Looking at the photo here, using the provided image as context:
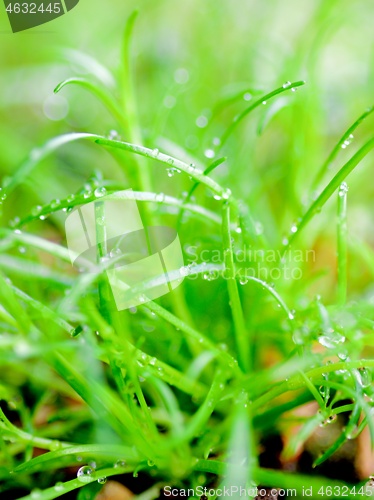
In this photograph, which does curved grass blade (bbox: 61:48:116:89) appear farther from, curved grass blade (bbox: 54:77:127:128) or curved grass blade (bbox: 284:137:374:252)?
curved grass blade (bbox: 284:137:374:252)

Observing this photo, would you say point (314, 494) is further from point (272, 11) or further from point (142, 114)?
point (272, 11)

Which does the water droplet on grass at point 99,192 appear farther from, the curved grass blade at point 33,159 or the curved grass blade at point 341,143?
the curved grass blade at point 341,143

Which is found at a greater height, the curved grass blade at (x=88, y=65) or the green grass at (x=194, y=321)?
the curved grass blade at (x=88, y=65)

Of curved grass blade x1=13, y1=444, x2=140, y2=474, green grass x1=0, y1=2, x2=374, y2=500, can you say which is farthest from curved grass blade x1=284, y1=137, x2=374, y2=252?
curved grass blade x1=13, y1=444, x2=140, y2=474

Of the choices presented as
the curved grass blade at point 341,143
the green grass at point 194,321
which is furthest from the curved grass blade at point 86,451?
the curved grass blade at point 341,143

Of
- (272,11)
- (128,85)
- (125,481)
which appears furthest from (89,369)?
(272,11)

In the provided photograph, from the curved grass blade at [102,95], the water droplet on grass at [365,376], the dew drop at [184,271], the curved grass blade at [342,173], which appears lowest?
the water droplet on grass at [365,376]

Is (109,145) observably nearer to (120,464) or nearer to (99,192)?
(99,192)
